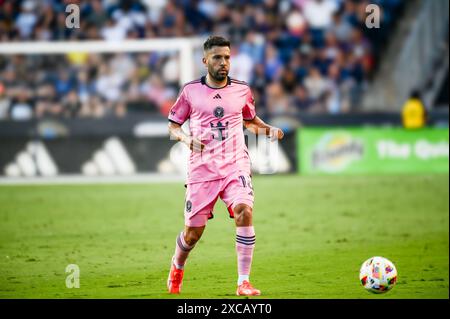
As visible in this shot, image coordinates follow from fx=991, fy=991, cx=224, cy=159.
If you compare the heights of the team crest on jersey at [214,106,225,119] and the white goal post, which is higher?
the white goal post

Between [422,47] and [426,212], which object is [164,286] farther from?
[422,47]

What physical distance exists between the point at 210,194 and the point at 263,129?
815 mm

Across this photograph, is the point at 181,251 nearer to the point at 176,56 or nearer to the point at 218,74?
the point at 218,74

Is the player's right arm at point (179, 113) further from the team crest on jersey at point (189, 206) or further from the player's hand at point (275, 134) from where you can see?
the player's hand at point (275, 134)

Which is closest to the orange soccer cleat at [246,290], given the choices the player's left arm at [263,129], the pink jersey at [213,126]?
the pink jersey at [213,126]

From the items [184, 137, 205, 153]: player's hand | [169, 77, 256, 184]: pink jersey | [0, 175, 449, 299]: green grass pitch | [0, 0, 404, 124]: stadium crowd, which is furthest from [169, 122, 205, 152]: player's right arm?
[0, 0, 404, 124]: stadium crowd

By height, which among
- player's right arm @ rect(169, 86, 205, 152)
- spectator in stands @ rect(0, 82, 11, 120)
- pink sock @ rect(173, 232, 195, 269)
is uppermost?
spectator in stands @ rect(0, 82, 11, 120)

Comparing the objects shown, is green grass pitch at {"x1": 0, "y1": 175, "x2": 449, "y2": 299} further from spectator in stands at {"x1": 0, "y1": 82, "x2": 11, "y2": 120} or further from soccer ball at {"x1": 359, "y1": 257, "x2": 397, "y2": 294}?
spectator in stands at {"x1": 0, "y1": 82, "x2": 11, "y2": 120}

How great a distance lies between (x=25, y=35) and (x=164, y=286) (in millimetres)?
15180

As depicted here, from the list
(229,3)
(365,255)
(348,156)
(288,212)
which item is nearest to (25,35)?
(229,3)

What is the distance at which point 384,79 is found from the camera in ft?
78.3

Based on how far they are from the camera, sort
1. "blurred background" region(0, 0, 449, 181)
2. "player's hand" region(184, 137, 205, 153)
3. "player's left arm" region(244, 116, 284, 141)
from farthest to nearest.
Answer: "blurred background" region(0, 0, 449, 181), "player's left arm" region(244, 116, 284, 141), "player's hand" region(184, 137, 205, 153)

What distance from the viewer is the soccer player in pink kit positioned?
339 inches

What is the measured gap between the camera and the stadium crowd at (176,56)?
69.2 ft
